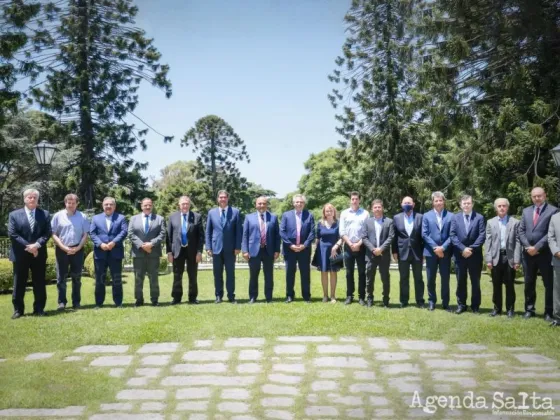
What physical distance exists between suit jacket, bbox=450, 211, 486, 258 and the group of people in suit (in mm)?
14

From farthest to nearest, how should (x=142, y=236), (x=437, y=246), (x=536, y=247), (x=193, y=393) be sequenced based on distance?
(x=142, y=236), (x=437, y=246), (x=536, y=247), (x=193, y=393)

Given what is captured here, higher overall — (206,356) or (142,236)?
(142,236)

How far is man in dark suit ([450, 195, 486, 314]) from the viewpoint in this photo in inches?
287

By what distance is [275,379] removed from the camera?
172 inches

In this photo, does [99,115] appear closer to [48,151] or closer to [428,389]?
[48,151]

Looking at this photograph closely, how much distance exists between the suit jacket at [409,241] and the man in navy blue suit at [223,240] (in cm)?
252

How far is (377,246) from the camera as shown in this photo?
25.3 feet

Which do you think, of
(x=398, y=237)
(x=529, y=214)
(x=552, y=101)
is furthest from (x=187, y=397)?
(x=552, y=101)

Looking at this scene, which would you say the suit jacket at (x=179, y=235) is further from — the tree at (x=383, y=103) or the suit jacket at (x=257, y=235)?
the tree at (x=383, y=103)

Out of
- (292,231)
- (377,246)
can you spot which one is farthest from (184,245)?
(377,246)

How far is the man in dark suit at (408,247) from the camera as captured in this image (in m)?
7.62

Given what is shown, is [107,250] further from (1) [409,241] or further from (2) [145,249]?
(1) [409,241]

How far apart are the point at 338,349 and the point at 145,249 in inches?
155

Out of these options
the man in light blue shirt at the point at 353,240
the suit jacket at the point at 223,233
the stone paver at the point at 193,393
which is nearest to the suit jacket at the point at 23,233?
the suit jacket at the point at 223,233
